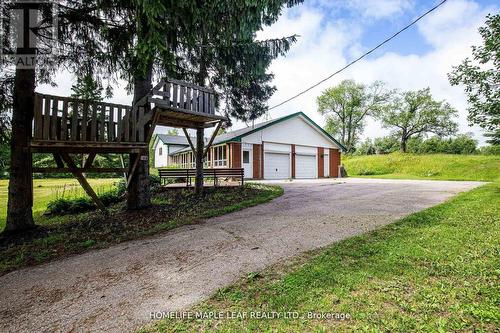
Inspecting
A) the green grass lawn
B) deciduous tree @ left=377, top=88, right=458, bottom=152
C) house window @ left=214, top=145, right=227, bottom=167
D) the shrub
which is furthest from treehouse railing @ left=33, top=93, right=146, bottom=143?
deciduous tree @ left=377, top=88, right=458, bottom=152

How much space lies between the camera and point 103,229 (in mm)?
5461

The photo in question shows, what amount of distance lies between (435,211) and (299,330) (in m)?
5.85

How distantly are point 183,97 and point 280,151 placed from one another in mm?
13654

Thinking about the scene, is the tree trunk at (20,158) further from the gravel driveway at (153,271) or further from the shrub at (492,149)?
the shrub at (492,149)

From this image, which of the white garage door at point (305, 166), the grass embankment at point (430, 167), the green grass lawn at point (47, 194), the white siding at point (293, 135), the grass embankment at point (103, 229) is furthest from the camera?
the white garage door at point (305, 166)

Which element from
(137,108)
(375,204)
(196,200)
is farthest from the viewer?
(196,200)

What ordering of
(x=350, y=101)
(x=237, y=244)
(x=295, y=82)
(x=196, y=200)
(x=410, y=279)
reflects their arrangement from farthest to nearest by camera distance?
Result: 1. (x=350, y=101)
2. (x=295, y=82)
3. (x=196, y=200)
4. (x=237, y=244)
5. (x=410, y=279)

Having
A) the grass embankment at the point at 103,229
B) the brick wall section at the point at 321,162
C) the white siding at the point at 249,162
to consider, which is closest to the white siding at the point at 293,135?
the white siding at the point at 249,162

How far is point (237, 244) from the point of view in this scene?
13.4 ft

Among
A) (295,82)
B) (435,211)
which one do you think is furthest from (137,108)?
(295,82)

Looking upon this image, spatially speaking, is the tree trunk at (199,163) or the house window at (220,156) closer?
the tree trunk at (199,163)

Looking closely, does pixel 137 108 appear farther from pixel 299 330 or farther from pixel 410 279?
pixel 410 279

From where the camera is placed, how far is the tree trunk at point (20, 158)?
5.18 m

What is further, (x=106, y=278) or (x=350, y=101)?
(x=350, y=101)
